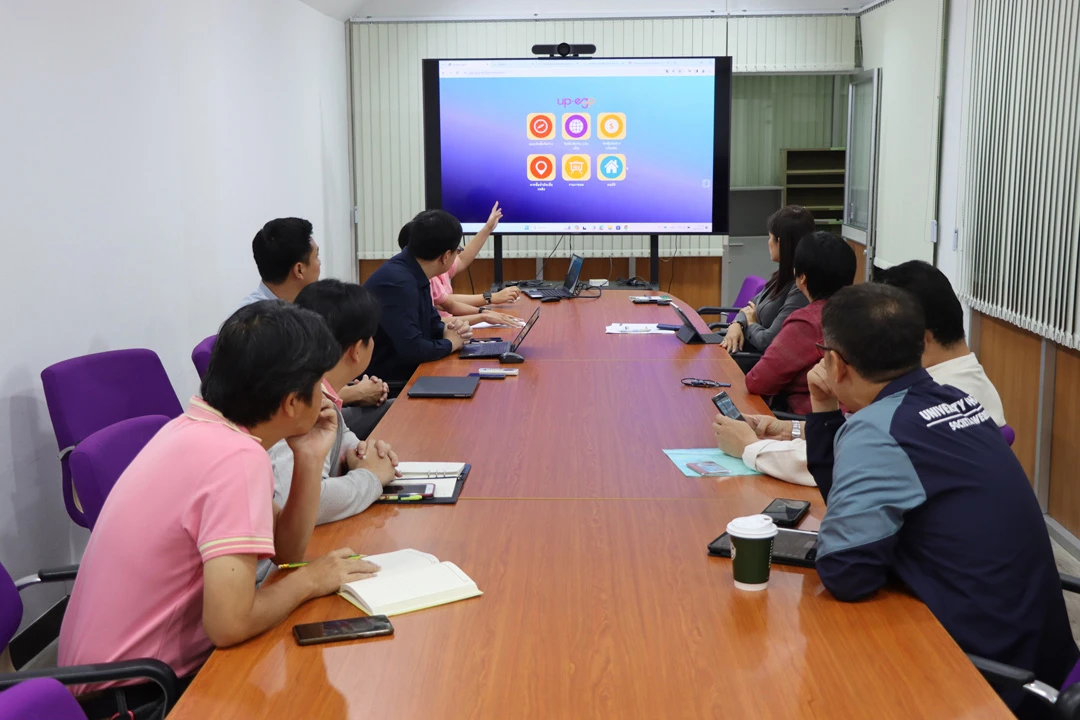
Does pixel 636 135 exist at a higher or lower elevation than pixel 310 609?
higher

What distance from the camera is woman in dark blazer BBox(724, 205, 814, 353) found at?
14.6 feet

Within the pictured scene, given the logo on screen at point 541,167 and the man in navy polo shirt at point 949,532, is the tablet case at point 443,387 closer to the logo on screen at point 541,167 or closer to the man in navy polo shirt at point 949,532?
the man in navy polo shirt at point 949,532

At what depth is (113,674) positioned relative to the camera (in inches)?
66.6

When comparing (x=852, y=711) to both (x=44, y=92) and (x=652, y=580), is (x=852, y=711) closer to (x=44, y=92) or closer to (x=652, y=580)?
(x=652, y=580)

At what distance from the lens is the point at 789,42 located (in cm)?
765

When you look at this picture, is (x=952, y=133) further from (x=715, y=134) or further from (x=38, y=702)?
(x=38, y=702)

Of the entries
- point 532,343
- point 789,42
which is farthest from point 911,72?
point 532,343

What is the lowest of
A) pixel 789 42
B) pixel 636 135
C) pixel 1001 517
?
pixel 1001 517

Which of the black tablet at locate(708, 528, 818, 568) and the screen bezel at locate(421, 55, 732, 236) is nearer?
the black tablet at locate(708, 528, 818, 568)

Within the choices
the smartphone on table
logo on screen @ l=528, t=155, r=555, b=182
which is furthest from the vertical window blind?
the smartphone on table

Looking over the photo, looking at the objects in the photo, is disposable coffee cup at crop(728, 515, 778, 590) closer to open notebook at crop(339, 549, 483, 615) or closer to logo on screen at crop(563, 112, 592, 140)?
open notebook at crop(339, 549, 483, 615)

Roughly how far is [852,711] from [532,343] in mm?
3204

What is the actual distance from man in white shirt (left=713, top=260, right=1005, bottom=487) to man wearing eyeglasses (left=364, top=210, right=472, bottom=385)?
1766 mm

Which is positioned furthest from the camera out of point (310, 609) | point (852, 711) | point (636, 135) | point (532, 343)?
point (636, 135)
